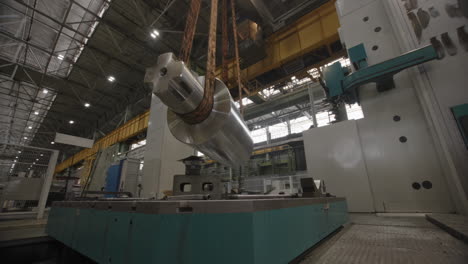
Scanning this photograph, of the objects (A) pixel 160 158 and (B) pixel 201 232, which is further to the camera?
(A) pixel 160 158

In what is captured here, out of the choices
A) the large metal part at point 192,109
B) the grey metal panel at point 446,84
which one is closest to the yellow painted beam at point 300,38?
the grey metal panel at point 446,84

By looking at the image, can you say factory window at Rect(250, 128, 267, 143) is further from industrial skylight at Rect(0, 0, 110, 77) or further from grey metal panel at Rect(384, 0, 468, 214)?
grey metal panel at Rect(384, 0, 468, 214)

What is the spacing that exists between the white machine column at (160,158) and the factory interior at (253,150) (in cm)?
3

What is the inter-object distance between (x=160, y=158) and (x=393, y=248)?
11.8ft

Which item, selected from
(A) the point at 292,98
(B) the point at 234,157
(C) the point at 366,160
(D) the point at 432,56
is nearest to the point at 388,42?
(D) the point at 432,56

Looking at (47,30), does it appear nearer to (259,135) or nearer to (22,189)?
(22,189)

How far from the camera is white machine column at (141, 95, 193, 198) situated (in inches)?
143

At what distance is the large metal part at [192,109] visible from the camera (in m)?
0.99

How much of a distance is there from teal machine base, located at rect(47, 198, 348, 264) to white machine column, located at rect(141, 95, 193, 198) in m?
2.83

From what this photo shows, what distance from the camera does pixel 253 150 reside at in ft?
8.87

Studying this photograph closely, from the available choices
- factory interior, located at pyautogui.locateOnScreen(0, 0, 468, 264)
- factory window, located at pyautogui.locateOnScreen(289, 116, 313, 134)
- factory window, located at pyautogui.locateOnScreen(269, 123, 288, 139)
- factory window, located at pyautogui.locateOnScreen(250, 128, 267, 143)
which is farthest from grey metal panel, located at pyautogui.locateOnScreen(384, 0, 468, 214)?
factory window, located at pyautogui.locateOnScreen(269, 123, 288, 139)

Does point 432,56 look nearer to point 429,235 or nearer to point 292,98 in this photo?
point 429,235

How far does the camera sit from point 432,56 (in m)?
1.88

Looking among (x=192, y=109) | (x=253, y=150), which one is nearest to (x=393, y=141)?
(x=253, y=150)
